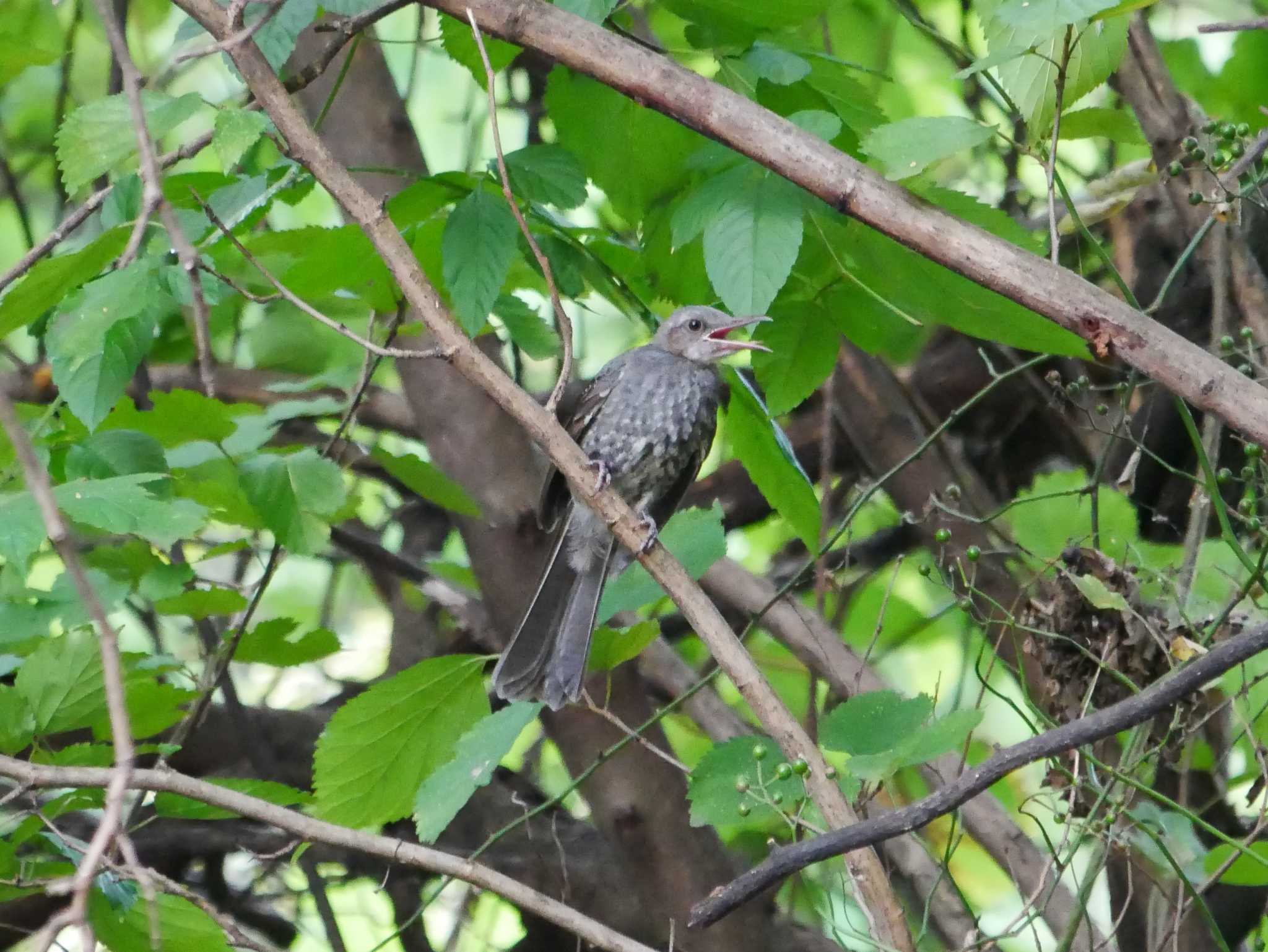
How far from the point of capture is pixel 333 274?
2.86 meters

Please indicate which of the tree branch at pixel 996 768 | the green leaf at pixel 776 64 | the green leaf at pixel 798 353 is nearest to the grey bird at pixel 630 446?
the green leaf at pixel 798 353

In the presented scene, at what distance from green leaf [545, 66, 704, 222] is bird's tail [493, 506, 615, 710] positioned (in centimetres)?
90

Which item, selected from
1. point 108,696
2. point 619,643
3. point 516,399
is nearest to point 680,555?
point 619,643

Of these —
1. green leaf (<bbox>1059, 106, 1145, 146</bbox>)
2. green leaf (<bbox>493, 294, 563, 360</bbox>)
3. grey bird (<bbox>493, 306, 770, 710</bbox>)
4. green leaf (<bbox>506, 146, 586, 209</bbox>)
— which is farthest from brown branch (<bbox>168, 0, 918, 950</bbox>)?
grey bird (<bbox>493, 306, 770, 710</bbox>)

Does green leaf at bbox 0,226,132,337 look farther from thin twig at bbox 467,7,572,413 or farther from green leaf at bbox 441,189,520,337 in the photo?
thin twig at bbox 467,7,572,413

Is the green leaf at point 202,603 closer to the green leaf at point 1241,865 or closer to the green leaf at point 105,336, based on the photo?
the green leaf at point 105,336

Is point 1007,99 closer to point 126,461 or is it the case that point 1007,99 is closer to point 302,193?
point 302,193

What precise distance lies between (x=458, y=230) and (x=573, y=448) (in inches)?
19.0

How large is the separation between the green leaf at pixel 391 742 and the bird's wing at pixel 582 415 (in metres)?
0.94

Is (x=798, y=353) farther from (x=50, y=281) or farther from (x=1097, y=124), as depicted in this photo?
(x=50, y=281)

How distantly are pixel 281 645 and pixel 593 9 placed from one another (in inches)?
58.8

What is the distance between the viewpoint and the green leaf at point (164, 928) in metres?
2.47

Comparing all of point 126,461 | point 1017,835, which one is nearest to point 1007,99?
point 126,461

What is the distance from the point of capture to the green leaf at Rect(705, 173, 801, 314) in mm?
2252
